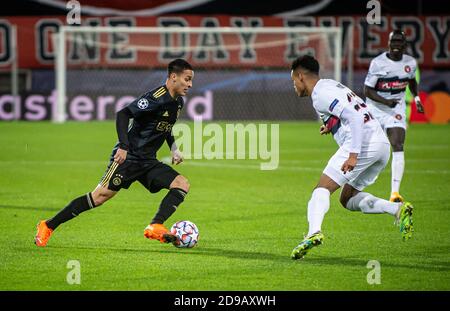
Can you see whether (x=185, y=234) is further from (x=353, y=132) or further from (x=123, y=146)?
(x=353, y=132)

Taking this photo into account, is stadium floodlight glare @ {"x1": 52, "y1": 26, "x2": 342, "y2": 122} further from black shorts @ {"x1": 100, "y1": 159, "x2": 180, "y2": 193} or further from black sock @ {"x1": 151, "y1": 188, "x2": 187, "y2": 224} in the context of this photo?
black sock @ {"x1": 151, "y1": 188, "x2": 187, "y2": 224}

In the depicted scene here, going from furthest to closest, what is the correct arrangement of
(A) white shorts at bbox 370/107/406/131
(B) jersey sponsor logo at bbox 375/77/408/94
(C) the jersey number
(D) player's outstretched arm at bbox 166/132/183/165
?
(B) jersey sponsor logo at bbox 375/77/408/94
(A) white shorts at bbox 370/107/406/131
(D) player's outstretched arm at bbox 166/132/183/165
(C) the jersey number

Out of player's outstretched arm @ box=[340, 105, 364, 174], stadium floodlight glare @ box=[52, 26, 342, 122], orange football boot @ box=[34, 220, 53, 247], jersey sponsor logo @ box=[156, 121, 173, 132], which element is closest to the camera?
player's outstretched arm @ box=[340, 105, 364, 174]

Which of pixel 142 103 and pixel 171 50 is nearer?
pixel 142 103

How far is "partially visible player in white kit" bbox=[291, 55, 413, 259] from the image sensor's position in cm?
784

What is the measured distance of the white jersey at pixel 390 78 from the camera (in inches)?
484

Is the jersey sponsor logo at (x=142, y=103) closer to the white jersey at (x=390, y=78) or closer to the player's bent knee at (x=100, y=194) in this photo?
the player's bent knee at (x=100, y=194)

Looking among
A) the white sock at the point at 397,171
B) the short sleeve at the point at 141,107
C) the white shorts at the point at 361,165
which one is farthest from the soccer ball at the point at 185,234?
the white sock at the point at 397,171

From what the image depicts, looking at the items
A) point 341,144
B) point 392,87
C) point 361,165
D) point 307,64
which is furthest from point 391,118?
point 307,64

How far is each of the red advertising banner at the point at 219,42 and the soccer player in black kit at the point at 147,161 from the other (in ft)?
61.5

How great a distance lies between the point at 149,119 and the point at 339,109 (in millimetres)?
1920

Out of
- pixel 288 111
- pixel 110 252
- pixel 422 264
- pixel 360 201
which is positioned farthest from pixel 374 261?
pixel 288 111

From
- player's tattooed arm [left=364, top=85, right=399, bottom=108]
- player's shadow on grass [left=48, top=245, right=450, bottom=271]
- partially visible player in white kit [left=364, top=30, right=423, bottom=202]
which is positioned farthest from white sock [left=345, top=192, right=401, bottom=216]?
player's tattooed arm [left=364, top=85, right=399, bottom=108]

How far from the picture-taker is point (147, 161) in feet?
28.5
